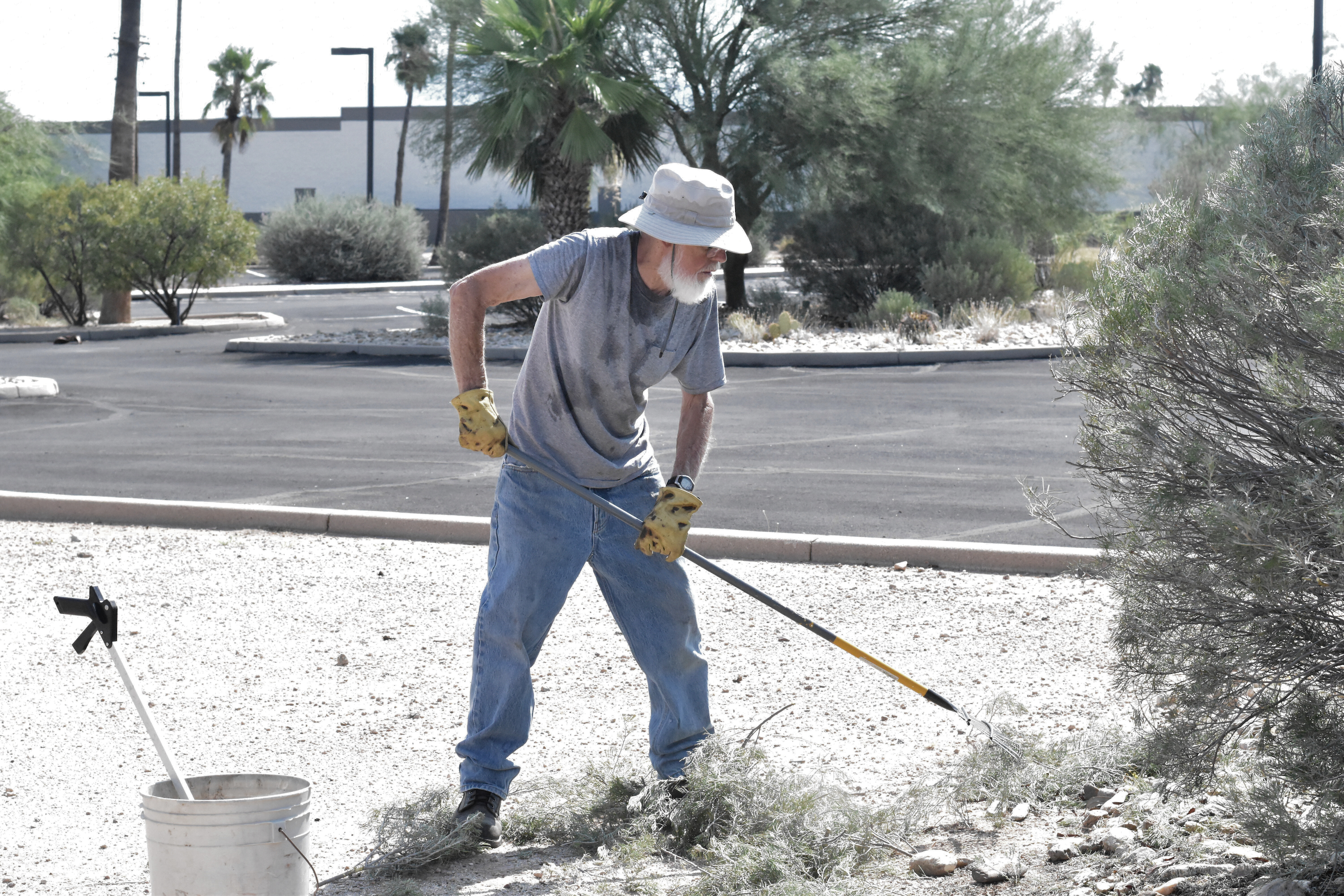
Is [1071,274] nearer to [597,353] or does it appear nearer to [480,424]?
[597,353]

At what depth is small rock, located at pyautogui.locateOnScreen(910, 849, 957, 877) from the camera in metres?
3.37

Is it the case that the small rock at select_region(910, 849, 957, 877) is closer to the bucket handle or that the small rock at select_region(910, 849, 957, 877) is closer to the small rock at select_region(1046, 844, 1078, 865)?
the small rock at select_region(1046, 844, 1078, 865)

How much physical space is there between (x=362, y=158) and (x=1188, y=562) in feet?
203

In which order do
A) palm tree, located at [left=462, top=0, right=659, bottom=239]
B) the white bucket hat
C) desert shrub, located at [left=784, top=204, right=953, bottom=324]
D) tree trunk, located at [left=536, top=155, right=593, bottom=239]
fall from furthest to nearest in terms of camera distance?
desert shrub, located at [left=784, top=204, right=953, bottom=324] < tree trunk, located at [left=536, top=155, right=593, bottom=239] < palm tree, located at [left=462, top=0, right=659, bottom=239] < the white bucket hat

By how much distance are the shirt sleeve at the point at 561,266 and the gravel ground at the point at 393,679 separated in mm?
1456

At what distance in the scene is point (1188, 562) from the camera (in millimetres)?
3025

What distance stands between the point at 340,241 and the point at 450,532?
109 ft

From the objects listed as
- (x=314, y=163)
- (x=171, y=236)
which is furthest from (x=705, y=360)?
(x=314, y=163)

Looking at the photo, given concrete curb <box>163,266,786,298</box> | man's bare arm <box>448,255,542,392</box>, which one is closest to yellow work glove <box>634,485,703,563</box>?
man's bare arm <box>448,255,542,392</box>

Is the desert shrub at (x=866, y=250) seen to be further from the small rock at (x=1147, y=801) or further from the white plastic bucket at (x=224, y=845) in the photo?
the white plastic bucket at (x=224, y=845)

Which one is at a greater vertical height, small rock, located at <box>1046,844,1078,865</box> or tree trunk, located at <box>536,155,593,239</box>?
tree trunk, located at <box>536,155,593,239</box>

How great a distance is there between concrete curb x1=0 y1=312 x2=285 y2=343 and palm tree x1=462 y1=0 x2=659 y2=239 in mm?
5744

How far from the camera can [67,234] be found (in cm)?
2344

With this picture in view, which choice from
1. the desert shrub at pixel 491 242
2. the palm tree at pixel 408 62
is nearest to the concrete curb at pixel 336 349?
the desert shrub at pixel 491 242
